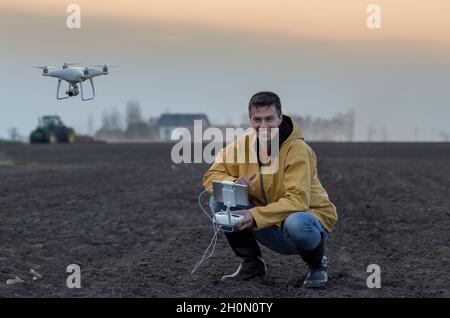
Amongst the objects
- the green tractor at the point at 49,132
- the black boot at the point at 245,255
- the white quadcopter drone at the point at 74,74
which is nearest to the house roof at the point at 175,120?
the green tractor at the point at 49,132

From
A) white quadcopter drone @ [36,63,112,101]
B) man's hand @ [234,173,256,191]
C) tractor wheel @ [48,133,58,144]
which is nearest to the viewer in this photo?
white quadcopter drone @ [36,63,112,101]

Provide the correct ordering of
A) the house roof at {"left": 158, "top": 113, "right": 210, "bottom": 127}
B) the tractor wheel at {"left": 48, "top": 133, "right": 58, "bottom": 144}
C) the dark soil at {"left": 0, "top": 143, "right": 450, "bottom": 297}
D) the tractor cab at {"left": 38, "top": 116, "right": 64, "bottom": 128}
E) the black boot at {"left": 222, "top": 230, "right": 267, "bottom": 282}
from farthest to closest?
1. the house roof at {"left": 158, "top": 113, "right": 210, "bottom": 127}
2. the tractor wheel at {"left": 48, "top": 133, "right": 58, "bottom": 144}
3. the tractor cab at {"left": 38, "top": 116, "right": 64, "bottom": 128}
4. the black boot at {"left": 222, "top": 230, "right": 267, "bottom": 282}
5. the dark soil at {"left": 0, "top": 143, "right": 450, "bottom": 297}

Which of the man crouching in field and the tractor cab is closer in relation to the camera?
the man crouching in field

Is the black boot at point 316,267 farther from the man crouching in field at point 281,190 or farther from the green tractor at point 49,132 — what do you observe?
the green tractor at point 49,132

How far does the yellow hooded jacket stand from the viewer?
6035 millimetres

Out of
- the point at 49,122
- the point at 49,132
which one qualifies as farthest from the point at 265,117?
the point at 49,132

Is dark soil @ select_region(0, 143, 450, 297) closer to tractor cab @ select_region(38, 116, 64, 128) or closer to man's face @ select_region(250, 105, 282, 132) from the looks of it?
man's face @ select_region(250, 105, 282, 132)

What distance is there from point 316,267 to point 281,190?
709 millimetres

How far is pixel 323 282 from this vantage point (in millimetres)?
6387

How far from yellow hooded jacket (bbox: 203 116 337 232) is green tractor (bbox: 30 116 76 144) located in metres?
46.7

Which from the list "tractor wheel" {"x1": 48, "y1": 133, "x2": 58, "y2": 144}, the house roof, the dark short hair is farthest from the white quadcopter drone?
the house roof

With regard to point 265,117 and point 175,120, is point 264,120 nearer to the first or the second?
point 265,117

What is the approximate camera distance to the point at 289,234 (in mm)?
6102
